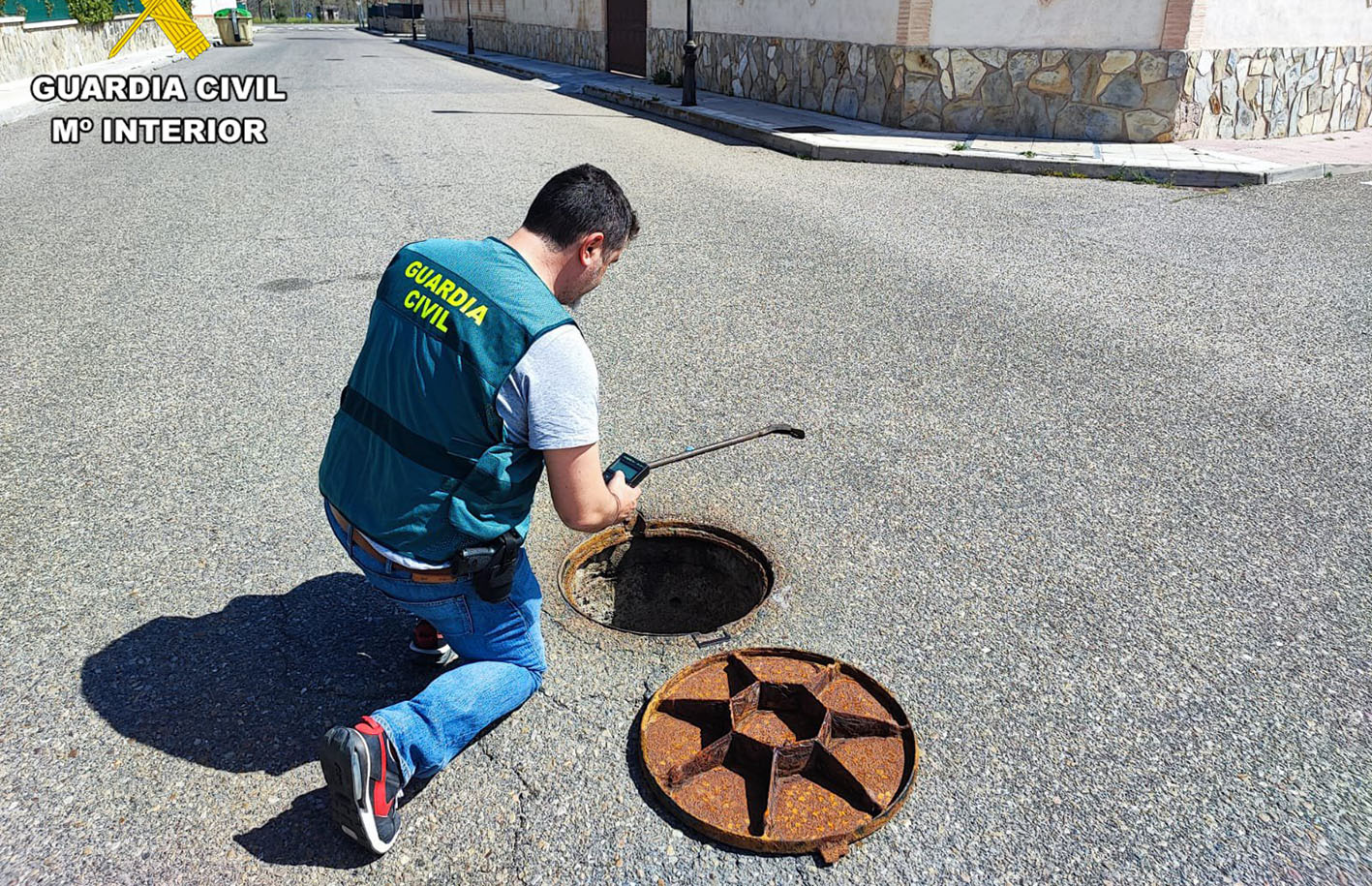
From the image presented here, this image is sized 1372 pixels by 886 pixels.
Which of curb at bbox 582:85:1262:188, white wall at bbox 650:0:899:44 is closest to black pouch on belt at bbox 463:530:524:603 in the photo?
curb at bbox 582:85:1262:188

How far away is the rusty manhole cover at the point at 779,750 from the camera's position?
2.38 meters

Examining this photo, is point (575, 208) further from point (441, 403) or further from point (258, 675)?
point (258, 675)

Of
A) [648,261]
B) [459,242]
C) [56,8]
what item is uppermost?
[56,8]

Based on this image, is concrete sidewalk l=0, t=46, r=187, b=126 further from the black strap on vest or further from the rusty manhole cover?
the rusty manhole cover

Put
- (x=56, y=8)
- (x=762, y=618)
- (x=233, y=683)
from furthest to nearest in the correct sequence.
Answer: (x=56, y=8)
(x=762, y=618)
(x=233, y=683)

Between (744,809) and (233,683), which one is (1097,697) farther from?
(233,683)

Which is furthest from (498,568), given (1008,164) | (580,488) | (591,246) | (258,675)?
(1008,164)

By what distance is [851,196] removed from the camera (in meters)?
9.70

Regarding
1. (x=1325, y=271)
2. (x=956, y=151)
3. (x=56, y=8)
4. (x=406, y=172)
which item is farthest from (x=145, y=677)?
(x=56, y=8)

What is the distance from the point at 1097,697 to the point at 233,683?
8.25 ft

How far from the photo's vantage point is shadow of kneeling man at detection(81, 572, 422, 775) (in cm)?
263

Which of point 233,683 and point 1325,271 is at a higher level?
point 1325,271

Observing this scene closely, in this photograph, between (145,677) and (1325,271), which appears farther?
(1325,271)

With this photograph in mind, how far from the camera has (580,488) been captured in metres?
2.38
